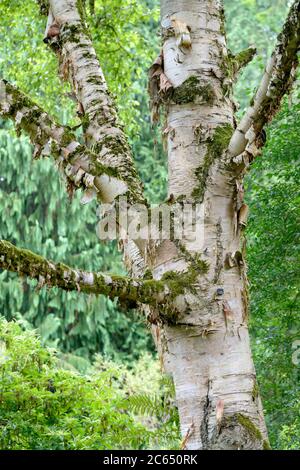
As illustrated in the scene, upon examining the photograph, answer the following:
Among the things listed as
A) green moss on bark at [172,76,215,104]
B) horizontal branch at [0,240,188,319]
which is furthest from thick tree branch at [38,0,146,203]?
horizontal branch at [0,240,188,319]

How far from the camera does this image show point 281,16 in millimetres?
18688

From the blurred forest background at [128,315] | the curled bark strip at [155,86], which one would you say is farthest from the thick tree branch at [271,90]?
the blurred forest background at [128,315]

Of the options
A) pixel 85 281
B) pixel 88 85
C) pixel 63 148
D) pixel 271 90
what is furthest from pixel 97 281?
pixel 88 85

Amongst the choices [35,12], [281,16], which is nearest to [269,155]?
[35,12]

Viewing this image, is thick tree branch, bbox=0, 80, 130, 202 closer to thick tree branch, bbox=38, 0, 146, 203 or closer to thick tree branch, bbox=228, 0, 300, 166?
thick tree branch, bbox=38, 0, 146, 203

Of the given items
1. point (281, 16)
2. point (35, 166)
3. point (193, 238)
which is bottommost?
point (193, 238)

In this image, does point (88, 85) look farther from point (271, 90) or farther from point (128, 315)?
point (128, 315)

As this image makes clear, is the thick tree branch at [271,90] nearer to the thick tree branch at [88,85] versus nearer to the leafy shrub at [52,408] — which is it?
the thick tree branch at [88,85]

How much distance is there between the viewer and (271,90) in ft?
9.80

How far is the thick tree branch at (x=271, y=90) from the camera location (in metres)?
2.87

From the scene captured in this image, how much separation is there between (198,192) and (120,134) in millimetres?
668

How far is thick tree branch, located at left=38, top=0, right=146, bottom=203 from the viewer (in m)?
3.69

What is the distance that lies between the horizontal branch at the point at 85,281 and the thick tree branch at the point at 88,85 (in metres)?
0.49
